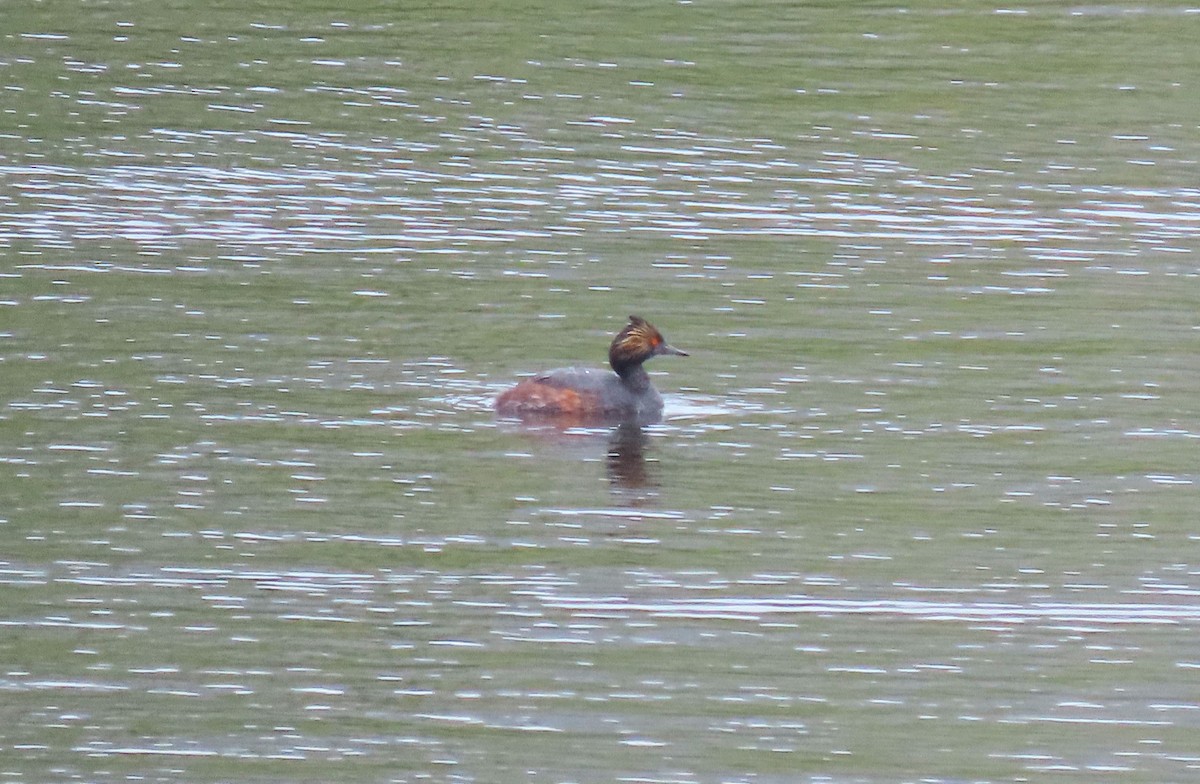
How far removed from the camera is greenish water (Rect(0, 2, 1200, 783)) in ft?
32.2

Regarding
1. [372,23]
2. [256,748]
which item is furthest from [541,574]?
[372,23]

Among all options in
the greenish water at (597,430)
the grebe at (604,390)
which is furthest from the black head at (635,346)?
the greenish water at (597,430)

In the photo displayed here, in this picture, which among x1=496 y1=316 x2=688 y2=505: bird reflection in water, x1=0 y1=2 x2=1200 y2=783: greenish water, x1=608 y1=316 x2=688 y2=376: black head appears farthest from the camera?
x1=608 y1=316 x2=688 y2=376: black head

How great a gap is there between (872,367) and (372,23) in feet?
43.2

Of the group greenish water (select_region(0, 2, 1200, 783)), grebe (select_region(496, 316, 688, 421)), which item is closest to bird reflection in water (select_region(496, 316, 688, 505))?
grebe (select_region(496, 316, 688, 421))

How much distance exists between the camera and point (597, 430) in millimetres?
14539

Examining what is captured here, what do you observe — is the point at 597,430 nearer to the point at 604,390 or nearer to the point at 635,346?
the point at 604,390

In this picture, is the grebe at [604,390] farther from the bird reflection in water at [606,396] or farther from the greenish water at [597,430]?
the greenish water at [597,430]

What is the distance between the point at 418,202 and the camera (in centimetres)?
2028

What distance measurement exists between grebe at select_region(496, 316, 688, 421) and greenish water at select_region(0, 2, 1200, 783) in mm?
216

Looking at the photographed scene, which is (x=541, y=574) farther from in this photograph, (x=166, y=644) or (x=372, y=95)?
(x=372, y=95)

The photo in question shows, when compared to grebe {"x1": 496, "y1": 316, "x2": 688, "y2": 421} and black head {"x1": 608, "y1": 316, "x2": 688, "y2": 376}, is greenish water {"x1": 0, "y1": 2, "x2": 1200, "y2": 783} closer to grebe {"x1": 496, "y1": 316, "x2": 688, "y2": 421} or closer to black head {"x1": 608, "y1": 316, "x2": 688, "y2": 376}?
grebe {"x1": 496, "y1": 316, "x2": 688, "y2": 421}

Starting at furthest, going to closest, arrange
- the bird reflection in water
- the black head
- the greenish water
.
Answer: the black head → the bird reflection in water → the greenish water

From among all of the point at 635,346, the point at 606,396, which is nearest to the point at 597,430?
the point at 606,396
